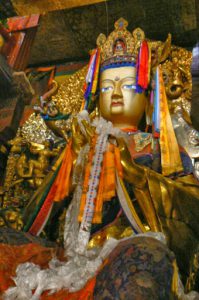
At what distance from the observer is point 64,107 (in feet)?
12.8

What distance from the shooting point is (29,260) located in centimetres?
237

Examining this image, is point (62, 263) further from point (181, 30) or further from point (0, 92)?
point (181, 30)

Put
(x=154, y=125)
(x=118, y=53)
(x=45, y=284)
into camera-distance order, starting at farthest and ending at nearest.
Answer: (x=118, y=53) → (x=154, y=125) → (x=45, y=284)

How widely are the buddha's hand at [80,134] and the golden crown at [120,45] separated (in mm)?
909

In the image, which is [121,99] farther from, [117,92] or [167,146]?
[167,146]

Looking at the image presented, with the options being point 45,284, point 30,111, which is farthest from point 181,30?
point 45,284

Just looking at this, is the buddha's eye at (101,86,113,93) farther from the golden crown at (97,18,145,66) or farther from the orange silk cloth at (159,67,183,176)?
the orange silk cloth at (159,67,183,176)

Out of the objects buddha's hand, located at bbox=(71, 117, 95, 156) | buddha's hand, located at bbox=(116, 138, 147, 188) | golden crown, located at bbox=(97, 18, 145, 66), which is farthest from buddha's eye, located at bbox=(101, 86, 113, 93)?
buddha's hand, located at bbox=(116, 138, 147, 188)

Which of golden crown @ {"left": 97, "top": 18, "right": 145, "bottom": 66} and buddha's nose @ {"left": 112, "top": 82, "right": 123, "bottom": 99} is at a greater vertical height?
golden crown @ {"left": 97, "top": 18, "right": 145, "bottom": 66}

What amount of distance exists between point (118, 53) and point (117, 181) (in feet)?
4.71

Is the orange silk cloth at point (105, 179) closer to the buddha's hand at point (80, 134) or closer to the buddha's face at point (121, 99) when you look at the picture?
the buddha's hand at point (80, 134)

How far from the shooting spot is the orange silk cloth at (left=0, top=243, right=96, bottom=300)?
1.95 m

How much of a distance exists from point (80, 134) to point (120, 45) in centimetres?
114

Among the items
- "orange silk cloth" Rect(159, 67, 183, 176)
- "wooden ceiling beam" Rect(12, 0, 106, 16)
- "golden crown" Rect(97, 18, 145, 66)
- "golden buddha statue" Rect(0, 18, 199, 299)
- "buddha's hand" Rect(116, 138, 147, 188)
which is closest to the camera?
"golden buddha statue" Rect(0, 18, 199, 299)
